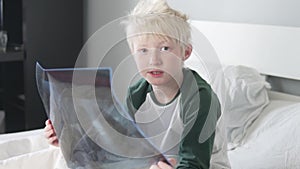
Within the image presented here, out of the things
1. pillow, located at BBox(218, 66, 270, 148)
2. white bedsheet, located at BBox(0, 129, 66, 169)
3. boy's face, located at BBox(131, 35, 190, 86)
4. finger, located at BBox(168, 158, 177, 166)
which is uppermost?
boy's face, located at BBox(131, 35, 190, 86)

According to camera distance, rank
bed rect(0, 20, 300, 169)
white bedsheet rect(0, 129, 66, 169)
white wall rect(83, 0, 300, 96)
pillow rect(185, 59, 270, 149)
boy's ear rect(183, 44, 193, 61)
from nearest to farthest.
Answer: boy's ear rect(183, 44, 193, 61)
white bedsheet rect(0, 129, 66, 169)
bed rect(0, 20, 300, 169)
pillow rect(185, 59, 270, 149)
white wall rect(83, 0, 300, 96)

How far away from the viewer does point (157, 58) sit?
37.3 inches

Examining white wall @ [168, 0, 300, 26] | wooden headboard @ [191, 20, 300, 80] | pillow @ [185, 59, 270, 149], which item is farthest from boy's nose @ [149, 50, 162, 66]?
white wall @ [168, 0, 300, 26]

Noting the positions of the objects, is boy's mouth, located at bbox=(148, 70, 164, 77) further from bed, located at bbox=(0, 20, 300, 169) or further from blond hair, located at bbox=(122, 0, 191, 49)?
bed, located at bbox=(0, 20, 300, 169)

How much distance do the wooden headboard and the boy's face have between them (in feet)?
2.66

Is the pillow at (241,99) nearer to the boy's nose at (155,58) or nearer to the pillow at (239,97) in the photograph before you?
the pillow at (239,97)

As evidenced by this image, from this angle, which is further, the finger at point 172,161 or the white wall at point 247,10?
the white wall at point 247,10

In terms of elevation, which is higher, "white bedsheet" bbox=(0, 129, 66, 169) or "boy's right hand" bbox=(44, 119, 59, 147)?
"boy's right hand" bbox=(44, 119, 59, 147)

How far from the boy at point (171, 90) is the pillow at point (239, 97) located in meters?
0.59

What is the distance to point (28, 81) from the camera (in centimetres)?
309

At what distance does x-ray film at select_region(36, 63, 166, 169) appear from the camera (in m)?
0.92

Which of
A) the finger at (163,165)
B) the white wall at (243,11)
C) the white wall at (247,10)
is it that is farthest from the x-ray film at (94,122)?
the white wall at (247,10)

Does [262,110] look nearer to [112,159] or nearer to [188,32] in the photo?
[188,32]

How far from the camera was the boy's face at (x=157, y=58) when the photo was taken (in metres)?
0.95
